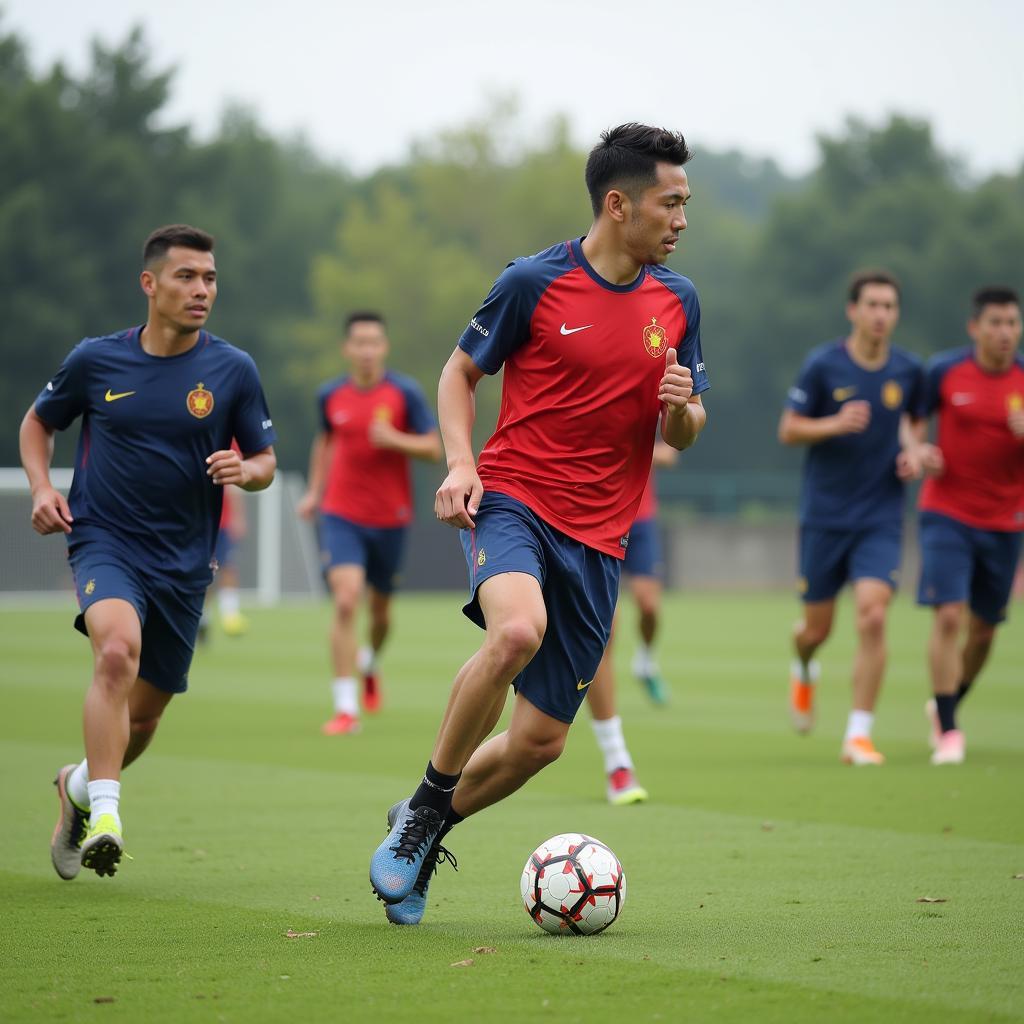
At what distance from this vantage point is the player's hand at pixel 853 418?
34.8ft

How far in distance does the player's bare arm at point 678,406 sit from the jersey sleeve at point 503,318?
1.73 ft

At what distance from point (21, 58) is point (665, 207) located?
191 ft

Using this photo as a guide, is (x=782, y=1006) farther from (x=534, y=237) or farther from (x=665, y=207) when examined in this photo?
(x=534, y=237)

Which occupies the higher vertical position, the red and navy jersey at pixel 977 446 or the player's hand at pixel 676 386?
the red and navy jersey at pixel 977 446

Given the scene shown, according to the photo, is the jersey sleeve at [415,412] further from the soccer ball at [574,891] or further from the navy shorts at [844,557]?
the soccer ball at [574,891]

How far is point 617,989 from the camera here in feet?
15.8

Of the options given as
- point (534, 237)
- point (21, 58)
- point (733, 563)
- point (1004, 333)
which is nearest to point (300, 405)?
point (534, 237)

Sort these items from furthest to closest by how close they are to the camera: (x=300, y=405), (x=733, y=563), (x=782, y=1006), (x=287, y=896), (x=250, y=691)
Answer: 1. (x=300, y=405)
2. (x=733, y=563)
3. (x=250, y=691)
4. (x=287, y=896)
5. (x=782, y=1006)

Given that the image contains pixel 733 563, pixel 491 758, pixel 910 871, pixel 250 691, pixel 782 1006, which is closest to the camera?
pixel 782 1006

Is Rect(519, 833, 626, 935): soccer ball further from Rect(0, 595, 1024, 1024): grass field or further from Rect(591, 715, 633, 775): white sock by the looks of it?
Rect(591, 715, 633, 775): white sock

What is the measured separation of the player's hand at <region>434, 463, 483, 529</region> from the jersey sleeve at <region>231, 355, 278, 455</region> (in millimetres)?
1733

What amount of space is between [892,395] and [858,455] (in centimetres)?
43

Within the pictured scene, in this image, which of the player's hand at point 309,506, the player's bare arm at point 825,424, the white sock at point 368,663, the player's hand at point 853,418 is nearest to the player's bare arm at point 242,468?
the player's bare arm at point 825,424

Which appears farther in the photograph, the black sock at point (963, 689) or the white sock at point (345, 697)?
the white sock at point (345, 697)
